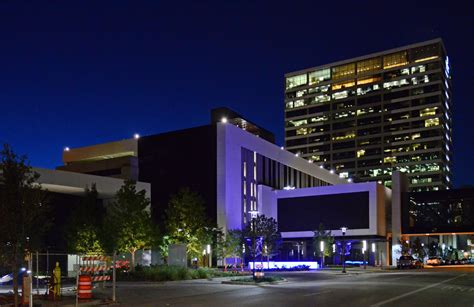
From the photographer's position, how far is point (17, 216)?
2178cm

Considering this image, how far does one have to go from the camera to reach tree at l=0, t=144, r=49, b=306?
2152 centimetres

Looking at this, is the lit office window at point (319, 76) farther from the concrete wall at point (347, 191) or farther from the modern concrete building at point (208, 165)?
the modern concrete building at point (208, 165)

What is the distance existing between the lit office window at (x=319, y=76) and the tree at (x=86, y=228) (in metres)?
142

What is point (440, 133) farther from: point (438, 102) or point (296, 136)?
point (296, 136)

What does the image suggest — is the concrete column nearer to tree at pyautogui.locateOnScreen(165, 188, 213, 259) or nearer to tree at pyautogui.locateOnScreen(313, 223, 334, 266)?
tree at pyautogui.locateOnScreen(313, 223, 334, 266)

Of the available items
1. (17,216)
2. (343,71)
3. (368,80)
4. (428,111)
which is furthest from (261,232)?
(343,71)

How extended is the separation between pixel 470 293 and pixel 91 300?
61.1ft

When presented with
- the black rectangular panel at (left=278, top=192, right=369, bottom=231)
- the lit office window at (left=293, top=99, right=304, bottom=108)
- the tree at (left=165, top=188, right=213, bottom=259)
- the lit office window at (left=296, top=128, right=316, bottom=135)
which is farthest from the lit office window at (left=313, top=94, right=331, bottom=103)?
the tree at (left=165, top=188, right=213, bottom=259)

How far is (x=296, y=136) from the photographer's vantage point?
190 meters

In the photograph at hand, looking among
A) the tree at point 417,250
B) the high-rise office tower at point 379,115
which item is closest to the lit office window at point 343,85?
the high-rise office tower at point 379,115

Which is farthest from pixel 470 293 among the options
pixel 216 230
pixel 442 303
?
pixel 216 230

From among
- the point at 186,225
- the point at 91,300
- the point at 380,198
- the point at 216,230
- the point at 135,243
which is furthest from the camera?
the point at 380,198

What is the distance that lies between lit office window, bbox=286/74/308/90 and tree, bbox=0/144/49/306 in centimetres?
17299

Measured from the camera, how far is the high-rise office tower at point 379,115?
16912 cm
